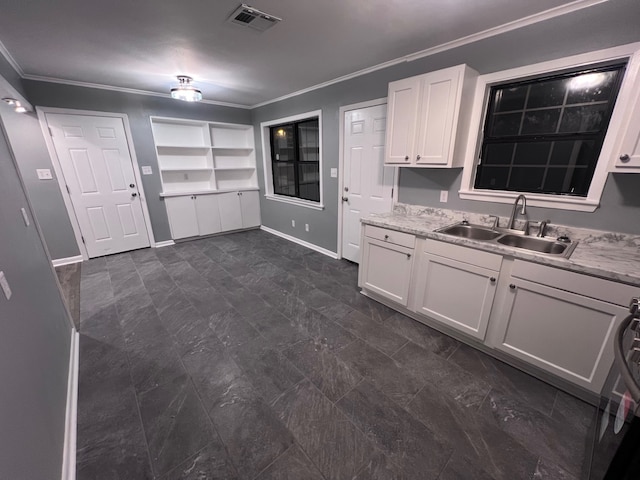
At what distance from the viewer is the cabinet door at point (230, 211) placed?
4934 millimetres

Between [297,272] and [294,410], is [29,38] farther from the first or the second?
[294,410]

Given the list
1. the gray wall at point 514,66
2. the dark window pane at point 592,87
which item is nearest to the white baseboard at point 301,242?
the gray wall at point 514,66

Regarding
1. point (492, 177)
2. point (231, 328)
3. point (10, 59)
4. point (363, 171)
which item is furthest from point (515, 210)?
point (10, 59)

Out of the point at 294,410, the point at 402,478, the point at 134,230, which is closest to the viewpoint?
the point at 402,478

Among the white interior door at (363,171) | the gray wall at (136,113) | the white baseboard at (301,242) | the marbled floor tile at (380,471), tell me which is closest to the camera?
the marbled floor tile at (380,471)

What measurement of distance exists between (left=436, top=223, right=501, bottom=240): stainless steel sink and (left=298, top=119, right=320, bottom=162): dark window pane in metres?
2.44

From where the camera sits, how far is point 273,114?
4406 millimetres

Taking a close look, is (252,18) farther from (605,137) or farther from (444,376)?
(444,376)

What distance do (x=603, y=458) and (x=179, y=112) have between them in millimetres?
5526

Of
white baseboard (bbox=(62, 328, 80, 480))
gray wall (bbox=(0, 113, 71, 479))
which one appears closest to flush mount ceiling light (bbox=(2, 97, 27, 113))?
gray wall (bbox=(0, 113, 71, 479))

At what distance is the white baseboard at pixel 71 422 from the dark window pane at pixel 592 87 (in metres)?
3.75

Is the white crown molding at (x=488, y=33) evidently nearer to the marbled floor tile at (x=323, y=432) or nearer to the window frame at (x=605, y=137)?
the window frame at (x=605, y=137)

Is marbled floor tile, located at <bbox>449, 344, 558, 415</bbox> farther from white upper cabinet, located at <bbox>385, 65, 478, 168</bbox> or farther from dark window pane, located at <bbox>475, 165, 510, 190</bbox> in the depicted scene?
white upper cabinet, located at <bbox>385, 65, 478, 168</bbox>

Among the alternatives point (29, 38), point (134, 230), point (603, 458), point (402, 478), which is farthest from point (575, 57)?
point (134, 230)
